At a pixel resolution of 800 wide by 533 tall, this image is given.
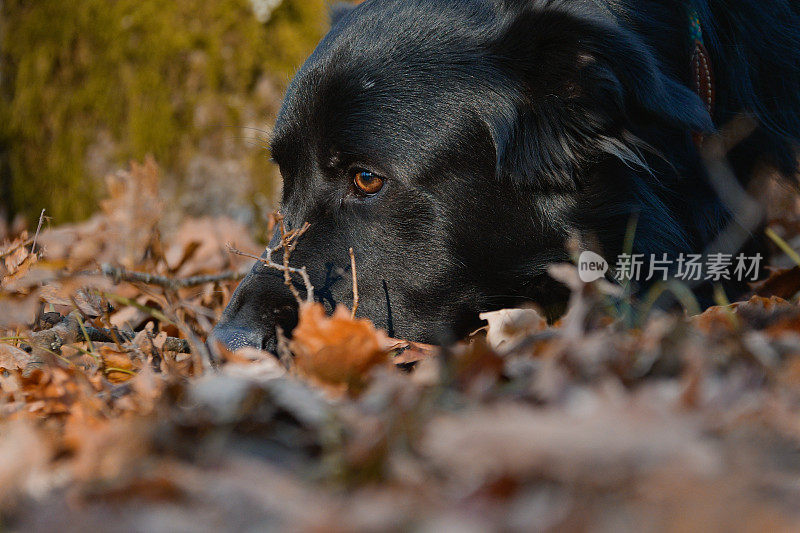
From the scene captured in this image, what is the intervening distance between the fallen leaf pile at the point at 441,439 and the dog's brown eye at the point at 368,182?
84 cm

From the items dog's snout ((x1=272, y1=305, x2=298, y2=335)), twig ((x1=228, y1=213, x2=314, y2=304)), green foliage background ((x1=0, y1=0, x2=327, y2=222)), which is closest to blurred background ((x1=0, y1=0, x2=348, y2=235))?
green foliage background ((x1=0, y1=0, x2=327, y2=222))

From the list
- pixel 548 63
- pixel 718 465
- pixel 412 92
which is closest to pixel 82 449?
pixel 718 465

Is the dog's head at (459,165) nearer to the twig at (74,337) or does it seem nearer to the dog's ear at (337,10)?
the twig at (74,337)

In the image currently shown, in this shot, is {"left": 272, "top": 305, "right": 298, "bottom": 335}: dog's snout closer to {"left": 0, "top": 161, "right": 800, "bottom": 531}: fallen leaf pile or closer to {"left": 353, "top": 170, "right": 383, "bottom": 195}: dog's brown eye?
{"left": 353, "top": 170, "right": 383, "bottom": 195}: dog's brown eye

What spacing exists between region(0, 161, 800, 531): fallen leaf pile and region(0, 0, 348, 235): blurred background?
321 centimetres

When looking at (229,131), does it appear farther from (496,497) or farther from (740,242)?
(496,497)

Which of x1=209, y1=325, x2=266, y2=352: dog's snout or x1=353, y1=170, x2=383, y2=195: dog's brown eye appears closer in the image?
x1=209, y1=325, x2=266, y2=352: dog's snout

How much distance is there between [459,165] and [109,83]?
323cm

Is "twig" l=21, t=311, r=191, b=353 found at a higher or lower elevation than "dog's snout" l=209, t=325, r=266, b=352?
higher

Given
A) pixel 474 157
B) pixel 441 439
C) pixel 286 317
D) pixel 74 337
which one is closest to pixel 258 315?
pixel 286 317

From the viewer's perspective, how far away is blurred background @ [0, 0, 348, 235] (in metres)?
4.50

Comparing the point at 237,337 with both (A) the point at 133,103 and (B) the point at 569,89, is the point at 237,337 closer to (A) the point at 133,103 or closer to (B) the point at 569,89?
(B) the point at 569,89

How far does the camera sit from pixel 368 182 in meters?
2.20

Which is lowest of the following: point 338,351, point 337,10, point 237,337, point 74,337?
point 237,337
